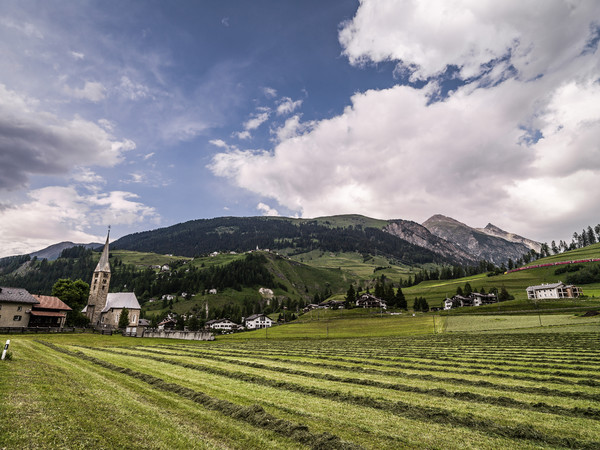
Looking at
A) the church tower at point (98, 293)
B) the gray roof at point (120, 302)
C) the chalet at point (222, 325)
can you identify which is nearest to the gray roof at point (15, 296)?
the church tower at point (98, 293)

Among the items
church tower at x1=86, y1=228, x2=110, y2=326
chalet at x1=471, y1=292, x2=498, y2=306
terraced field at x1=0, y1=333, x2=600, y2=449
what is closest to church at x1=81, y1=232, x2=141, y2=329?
church tower at x1=86, y1=228, x2=110, y2=326

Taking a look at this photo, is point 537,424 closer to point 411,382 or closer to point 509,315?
point 411,382

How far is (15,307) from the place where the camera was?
79.8 m

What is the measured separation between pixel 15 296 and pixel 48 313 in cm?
857

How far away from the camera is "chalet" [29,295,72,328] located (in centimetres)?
8425

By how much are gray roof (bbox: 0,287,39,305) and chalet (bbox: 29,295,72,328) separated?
263cm

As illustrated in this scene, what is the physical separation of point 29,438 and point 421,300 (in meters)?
163

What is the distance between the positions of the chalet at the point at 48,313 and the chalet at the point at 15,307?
1.72 m

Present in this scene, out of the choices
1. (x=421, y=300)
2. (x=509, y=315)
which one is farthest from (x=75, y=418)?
(x=421, y=300)

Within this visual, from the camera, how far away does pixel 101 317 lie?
118 meters

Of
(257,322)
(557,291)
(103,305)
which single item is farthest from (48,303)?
(557,291)

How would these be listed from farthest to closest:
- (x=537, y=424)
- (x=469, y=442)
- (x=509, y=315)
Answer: (x=509, y=315), (x=537, y=424), (x=469, y=442)

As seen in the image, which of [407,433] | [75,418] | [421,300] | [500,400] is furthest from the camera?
[421,300]

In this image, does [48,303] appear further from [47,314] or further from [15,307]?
[15,307]
